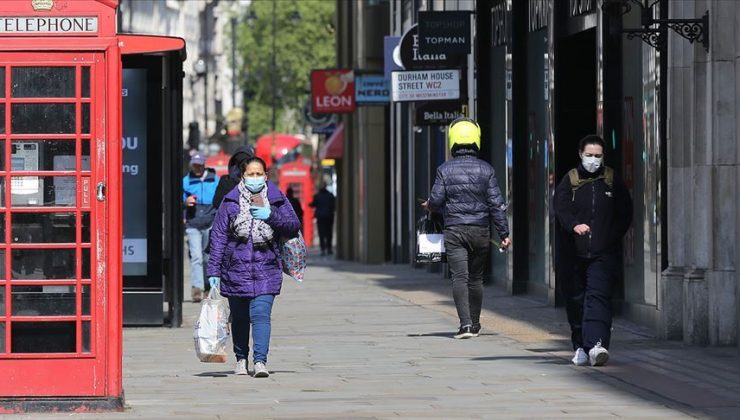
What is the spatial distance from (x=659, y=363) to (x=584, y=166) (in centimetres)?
151

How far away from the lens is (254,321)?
1280 cm

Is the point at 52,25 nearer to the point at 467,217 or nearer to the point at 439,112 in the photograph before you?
the point at 467,217

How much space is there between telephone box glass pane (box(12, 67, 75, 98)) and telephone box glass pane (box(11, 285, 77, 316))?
1074 millimetres

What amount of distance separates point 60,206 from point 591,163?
4504mm

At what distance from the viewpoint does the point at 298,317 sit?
1927 centimetres

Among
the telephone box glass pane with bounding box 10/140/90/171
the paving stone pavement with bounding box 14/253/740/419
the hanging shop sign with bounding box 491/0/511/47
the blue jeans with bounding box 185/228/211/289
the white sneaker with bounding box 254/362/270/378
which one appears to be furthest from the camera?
the hanging shop sign with bounding box 491/0/511/47

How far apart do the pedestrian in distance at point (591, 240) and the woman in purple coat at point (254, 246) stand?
209 cm

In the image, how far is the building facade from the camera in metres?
14.6

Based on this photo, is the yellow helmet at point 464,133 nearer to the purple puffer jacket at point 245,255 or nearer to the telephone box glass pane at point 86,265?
the purple puffer jacket at point 245,255

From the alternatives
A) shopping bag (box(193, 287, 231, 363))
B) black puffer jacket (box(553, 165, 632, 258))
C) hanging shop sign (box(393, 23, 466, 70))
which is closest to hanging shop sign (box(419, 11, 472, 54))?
hanging shop sign (box(393, 23, 466, 70))

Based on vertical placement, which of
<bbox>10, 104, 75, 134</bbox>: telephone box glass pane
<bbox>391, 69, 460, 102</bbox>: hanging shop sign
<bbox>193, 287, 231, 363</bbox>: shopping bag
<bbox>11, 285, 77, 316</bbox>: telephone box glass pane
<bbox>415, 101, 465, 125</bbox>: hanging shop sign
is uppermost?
<bbox>391, 69, 460, 102</bbox>: hanging shop sign

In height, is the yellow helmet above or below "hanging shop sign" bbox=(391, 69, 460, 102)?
below

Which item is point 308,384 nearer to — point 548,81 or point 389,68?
point 548,81

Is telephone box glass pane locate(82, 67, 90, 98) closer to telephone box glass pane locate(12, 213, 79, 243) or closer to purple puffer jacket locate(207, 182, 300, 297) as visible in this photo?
telephone box glass pane locate(12, 213, 79, 243)
